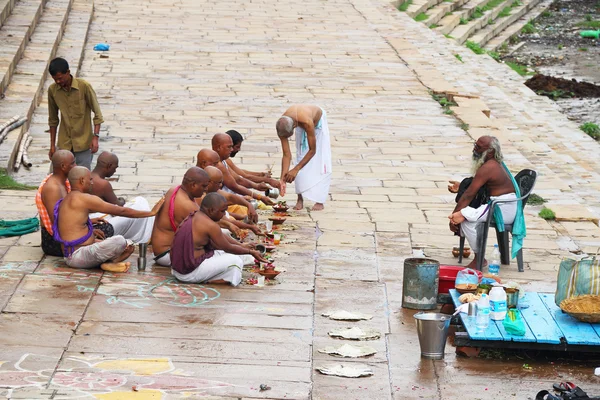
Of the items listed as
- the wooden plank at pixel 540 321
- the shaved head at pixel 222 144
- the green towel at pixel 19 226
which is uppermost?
the shaved head at pixel 222 144

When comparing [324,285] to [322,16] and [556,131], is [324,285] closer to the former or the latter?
[556,131]

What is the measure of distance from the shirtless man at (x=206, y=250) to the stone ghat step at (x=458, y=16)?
58.4 ft

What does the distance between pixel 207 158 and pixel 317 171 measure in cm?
185

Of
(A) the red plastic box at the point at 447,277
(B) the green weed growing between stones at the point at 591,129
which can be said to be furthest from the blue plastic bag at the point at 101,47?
(A) the red plastic box at the point at 447,277

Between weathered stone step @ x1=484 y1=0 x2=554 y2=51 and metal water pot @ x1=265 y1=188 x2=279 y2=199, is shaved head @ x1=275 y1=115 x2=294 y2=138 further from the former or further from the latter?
weathered stone step @ x1=484 y1=0 x2=554 y2=51

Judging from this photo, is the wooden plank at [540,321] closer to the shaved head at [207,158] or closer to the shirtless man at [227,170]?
the shaved head at [207,158]

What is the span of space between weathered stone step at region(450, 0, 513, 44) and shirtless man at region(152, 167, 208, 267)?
57.9ft

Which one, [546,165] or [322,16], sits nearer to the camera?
[546,165]

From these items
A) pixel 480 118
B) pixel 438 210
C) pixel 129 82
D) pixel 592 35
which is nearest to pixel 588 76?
pixel 592 35

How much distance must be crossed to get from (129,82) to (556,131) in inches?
295

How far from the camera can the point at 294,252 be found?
925 cm

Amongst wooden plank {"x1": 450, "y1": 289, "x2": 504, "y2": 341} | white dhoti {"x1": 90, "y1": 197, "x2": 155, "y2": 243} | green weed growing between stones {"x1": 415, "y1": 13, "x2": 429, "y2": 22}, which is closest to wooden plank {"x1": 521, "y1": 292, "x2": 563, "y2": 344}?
wooden plank {"x1": 450, "y1": 289, "x2": 504, "y2": 341}

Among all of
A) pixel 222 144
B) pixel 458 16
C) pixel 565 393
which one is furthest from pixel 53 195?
pixel 458 16

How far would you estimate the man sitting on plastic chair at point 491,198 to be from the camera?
8750 mm
